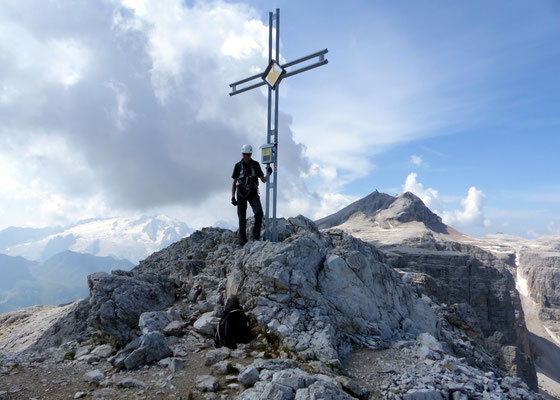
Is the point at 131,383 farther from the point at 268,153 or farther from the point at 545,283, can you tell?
→ the point at 545,283

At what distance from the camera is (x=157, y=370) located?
21.4ft

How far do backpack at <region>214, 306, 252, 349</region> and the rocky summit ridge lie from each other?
0.24 m

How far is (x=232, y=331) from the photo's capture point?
7.39 meters

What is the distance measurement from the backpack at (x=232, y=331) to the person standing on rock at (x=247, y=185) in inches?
157

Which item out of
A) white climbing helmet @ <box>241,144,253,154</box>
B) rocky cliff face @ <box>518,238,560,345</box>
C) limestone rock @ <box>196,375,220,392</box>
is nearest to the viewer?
limestone rock @ <box>196,375,220,392</box>

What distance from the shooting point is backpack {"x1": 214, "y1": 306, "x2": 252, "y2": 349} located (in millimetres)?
7293

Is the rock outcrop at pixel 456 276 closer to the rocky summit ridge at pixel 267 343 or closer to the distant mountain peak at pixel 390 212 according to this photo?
the distant mountain peak at pixel 390 212

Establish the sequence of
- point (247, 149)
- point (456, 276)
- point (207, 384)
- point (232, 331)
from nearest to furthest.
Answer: point (207, 384), point (232, 331), point (247, 149), point (456, 276)

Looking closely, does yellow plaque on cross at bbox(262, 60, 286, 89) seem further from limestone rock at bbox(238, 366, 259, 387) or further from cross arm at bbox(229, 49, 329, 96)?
limestone rock at bbox(238, 366, 259, 387)

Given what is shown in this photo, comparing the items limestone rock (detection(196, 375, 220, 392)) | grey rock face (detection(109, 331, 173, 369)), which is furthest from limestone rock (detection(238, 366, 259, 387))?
grey rock face (detection(109, 331, 173, 369))

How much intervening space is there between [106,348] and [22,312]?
1751 cm

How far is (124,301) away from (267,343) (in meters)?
4.69

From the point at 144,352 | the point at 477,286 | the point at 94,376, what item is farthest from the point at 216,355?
the point at 477,286

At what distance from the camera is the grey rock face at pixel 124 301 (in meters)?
8.59
